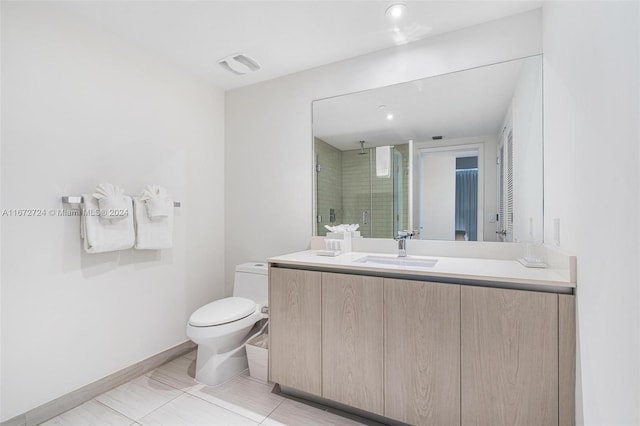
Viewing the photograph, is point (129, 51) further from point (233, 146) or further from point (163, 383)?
point (163, 383)

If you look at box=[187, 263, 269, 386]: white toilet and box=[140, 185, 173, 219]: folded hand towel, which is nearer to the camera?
box=[187, 263, 269, 386]: white toilet

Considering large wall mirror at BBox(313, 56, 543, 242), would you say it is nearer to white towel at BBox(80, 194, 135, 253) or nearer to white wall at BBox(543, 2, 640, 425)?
white wall at BBox(543, 2, 640, 425)

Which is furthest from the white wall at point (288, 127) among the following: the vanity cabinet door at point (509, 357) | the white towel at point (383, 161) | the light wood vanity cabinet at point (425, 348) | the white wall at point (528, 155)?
the vanity cabinet door at point (509, 357)

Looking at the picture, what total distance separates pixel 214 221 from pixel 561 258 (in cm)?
246

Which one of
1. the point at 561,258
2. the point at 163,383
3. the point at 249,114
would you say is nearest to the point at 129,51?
the point at 249,114

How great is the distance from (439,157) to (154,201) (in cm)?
196

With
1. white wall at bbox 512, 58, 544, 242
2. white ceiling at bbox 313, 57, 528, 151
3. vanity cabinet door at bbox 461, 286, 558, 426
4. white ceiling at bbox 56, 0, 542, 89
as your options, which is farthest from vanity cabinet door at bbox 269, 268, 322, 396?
white ceiling at bbox 56, 0, 542, 89

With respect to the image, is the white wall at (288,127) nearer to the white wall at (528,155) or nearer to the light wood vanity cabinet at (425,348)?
the white wall at (528,155)

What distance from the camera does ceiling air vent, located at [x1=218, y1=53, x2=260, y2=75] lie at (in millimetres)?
2178

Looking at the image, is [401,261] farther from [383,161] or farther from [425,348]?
[383,161]

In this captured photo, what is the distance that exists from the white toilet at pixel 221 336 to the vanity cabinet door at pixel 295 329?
0.92 feet

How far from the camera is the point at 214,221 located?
2672 mm

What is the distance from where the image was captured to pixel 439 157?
1.95 meters

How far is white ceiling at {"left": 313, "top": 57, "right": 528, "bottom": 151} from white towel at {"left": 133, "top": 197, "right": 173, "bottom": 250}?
51.4 inches
